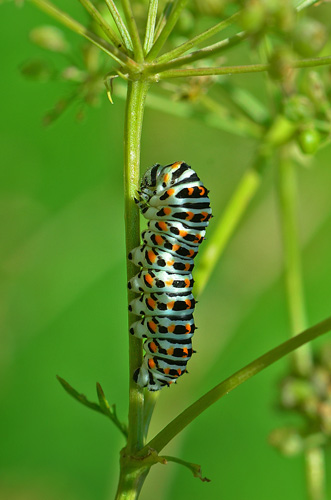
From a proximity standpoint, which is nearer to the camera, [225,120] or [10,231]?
[225,120]

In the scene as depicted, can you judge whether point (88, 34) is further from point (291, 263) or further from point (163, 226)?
point (291, 263)

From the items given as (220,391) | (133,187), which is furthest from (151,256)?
(220,391)

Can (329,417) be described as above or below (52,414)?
above

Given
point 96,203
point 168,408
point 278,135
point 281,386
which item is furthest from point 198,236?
point 96,203

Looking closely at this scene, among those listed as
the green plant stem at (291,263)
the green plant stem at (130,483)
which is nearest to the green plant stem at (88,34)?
the green plant stem at (130,483)

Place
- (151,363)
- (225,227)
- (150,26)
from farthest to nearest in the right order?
1. (225,227)
2. (151,363)
3. (150,26)

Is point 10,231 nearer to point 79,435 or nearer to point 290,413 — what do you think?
point 79,435

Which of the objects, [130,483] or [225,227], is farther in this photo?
[225,227]
